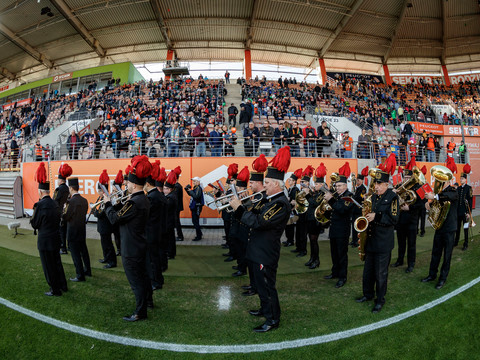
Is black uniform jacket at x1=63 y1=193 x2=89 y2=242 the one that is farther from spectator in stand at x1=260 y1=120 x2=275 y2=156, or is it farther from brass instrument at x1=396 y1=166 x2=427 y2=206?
spectator in stand at x1=260 y1=120 x2=275 y2=156

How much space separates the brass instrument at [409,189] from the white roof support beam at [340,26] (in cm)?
2293

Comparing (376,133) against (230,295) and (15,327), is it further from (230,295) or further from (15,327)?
(15,327)

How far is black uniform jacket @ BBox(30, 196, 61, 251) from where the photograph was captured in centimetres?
499

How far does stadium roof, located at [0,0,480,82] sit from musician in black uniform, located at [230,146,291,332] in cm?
2468

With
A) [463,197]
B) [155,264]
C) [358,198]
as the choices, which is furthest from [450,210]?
[155,264]

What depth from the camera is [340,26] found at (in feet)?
87.4

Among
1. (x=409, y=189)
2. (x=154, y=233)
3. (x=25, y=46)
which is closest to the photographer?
(x=154, y=233)

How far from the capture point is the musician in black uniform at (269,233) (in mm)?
3729

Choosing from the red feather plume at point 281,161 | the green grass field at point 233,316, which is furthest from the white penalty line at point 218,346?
the red feather plume at point 281,161

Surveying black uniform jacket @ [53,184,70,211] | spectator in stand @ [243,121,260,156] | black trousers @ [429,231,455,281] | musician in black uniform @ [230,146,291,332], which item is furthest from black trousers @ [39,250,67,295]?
spectator in stand @ [243,121,260,156]

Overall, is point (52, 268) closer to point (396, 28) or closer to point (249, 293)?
point (249, 293)

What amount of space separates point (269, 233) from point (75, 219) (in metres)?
4.27

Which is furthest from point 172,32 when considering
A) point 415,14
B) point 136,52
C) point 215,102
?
point 415,14

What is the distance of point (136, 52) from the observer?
30.2 metres
